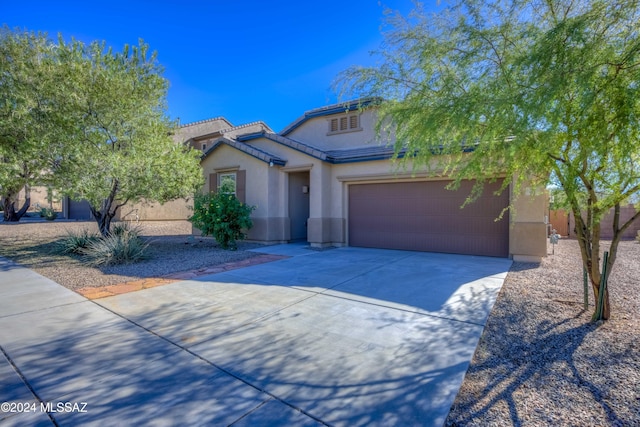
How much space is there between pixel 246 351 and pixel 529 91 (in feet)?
14.2

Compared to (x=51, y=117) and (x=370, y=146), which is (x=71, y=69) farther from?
(x=370, y=146)

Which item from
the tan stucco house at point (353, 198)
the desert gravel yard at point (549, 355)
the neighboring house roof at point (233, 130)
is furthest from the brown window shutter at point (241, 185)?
the neighboring house roof at point (233, 130)

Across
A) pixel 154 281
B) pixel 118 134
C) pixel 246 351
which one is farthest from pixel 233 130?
pixel 246 351

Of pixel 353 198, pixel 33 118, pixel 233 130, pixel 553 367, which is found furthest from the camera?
pixel 233 130

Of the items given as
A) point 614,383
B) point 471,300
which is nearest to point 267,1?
point 471,300

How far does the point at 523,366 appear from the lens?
327 cm

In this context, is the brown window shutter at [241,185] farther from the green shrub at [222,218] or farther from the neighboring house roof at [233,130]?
the neighboring house roof at [233,130]

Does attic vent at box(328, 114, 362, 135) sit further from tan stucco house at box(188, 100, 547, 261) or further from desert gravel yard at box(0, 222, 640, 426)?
desert gravel yard at box(0, 222, 640, 426)

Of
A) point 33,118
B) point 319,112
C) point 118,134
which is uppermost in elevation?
point 319,112

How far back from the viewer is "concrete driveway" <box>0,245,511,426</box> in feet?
8.59

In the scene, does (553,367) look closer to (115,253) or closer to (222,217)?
(115,253)

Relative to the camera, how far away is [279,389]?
2.88 metres

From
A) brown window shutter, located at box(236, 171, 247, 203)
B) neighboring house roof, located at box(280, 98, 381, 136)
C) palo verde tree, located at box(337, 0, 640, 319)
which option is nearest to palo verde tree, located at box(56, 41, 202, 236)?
brown window shutter, located at box(236, 171, 247, 203)

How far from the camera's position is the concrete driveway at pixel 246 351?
8.59 feet
